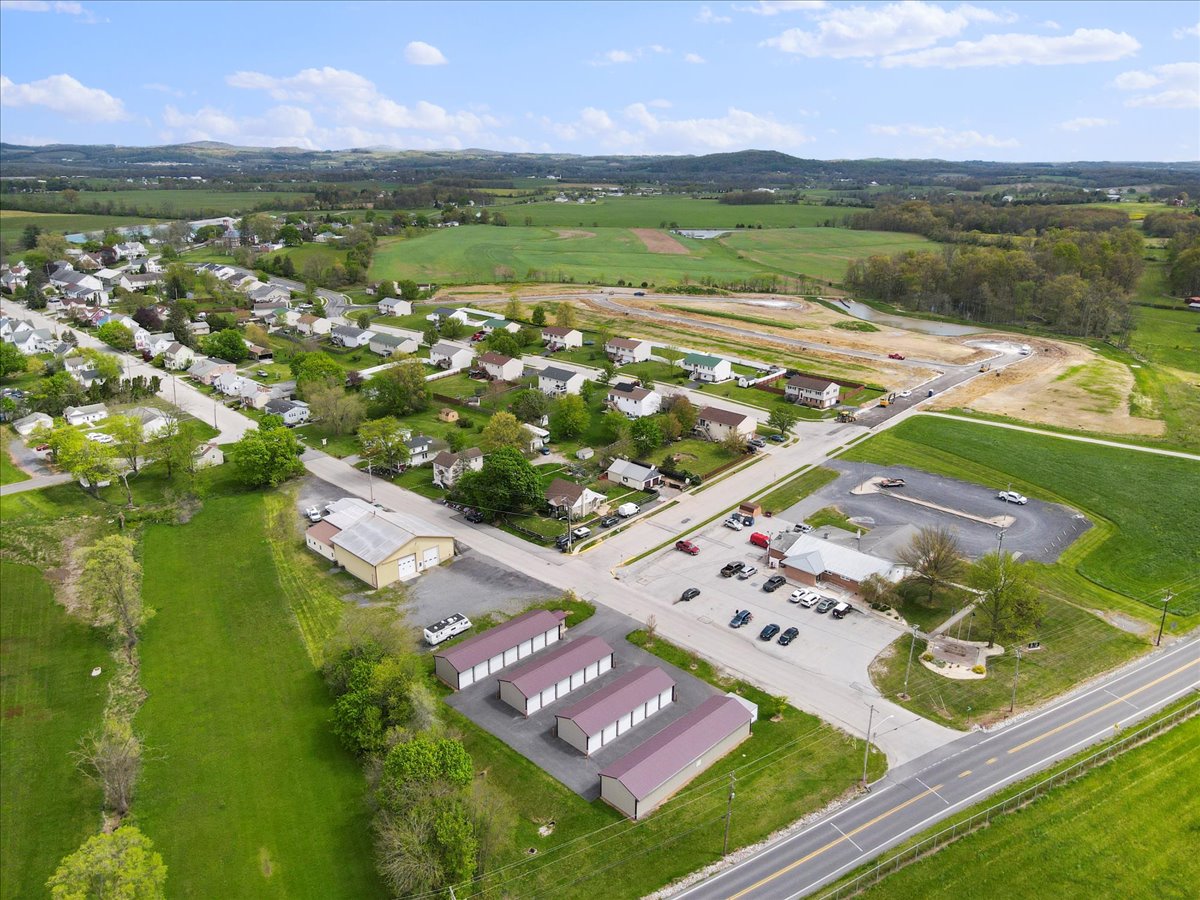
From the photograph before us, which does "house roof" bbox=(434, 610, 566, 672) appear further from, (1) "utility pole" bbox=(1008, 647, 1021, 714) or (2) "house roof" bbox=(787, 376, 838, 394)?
(2) "house roof" bbox=(787, 376, 838, 394)

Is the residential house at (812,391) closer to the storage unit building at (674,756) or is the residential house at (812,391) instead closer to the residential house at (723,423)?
the residential house at (723,423)

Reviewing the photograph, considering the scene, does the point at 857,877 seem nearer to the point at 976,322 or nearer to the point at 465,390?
the point at 465,390

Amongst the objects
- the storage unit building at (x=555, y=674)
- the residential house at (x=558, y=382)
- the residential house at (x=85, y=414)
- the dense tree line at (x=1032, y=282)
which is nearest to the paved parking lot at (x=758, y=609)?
the storage unit building at (x=555, y=674)

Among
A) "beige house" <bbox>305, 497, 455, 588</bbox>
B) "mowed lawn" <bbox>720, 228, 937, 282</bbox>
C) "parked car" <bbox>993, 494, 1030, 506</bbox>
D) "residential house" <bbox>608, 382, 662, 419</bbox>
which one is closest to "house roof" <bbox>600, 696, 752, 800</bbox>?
"beige house" <bbox>305, 497, 455, 588</bbox>

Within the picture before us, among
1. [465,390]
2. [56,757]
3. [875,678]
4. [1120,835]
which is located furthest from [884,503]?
[56,757]

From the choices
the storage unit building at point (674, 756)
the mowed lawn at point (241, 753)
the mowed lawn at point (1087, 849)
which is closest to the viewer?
the mowed lawn at point (1087, 849)
